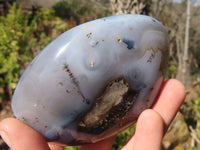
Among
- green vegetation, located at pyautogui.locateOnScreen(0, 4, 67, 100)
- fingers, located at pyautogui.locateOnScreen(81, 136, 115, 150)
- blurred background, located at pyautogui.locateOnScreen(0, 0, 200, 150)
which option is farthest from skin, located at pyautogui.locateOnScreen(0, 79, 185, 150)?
green vegetation, located at pyautogui.locateOnScreen(0, 4, 67, 100)

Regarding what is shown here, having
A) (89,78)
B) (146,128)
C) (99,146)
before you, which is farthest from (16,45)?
(146,128)

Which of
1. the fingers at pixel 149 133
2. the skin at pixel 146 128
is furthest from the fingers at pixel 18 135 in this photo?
the fingers at pixel 149 133

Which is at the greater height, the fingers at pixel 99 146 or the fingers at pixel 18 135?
the fingers at pixel 18 135

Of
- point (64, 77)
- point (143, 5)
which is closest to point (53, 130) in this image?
point (64, 77)

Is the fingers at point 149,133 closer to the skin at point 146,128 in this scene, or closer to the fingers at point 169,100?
the skin at point 146,128

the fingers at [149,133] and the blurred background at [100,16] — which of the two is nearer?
the fingers at [149,133]

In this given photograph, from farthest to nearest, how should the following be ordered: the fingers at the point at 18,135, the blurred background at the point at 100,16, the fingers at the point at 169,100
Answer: the blurred background at the point at 100,16
the fingers at the point at 169,100
the fingers at the point at 18,135

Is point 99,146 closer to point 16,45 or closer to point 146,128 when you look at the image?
point 146,128

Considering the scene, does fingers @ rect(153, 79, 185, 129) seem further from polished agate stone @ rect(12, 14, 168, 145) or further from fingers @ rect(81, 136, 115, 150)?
fingers @ rect(81, 136, 115, 150)
